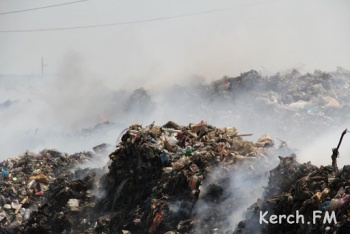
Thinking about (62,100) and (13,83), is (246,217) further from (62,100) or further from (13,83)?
(13,83)

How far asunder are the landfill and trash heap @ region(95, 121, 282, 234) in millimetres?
19

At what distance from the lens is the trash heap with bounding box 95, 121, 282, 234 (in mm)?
8039

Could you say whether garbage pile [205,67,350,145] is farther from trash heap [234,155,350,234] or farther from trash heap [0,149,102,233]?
trash heap [234,155,350,234]

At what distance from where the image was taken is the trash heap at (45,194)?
372 inches

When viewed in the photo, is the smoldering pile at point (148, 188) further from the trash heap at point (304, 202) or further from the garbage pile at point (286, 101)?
the garbage pile at point (286, 101)

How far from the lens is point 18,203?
34.8ft

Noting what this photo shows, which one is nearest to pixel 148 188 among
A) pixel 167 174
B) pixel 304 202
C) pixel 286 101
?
pixel 167 174

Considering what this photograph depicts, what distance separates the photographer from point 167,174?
8.82 m

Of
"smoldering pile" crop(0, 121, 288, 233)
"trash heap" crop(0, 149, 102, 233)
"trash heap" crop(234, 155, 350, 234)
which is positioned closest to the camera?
"trash heap" crop(234, 155, 350, 234)

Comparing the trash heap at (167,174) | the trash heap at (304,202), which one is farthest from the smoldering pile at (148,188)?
the trash heap at (304,202)

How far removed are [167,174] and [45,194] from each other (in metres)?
3.32

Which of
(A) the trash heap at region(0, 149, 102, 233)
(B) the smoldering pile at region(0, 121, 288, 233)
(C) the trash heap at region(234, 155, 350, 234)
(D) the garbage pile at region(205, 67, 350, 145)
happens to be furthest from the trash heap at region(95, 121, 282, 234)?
(D) the garbage pile at region(205, 67, 350, 145)

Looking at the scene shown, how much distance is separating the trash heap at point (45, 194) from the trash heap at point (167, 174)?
492 millimetres

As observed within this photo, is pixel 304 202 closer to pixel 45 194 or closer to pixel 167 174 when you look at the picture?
pixel 167 174
